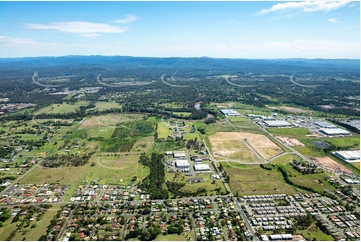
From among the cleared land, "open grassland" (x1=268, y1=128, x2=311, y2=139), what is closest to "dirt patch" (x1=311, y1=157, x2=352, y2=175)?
the cleared land

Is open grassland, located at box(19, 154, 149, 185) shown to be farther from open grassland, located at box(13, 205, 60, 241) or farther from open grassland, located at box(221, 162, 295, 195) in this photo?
open grassland, located at box(221, 162, 295, 195)

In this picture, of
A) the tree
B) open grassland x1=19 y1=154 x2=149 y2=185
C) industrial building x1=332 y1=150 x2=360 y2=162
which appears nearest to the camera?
the tree

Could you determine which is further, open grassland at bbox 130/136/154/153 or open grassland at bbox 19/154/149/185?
open grassland at bbox 130/136/154/153

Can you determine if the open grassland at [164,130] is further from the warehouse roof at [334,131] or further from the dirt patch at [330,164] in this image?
the warehouse roof at [334,131]

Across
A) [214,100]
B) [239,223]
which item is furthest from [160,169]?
[214,100]

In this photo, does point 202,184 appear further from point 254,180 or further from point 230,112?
point 230,112
